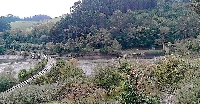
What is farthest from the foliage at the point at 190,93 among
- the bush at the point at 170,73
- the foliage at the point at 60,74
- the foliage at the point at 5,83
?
the foliage at the point at 5,83

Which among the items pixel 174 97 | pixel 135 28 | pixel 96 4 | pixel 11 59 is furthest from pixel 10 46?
pixel 174 97

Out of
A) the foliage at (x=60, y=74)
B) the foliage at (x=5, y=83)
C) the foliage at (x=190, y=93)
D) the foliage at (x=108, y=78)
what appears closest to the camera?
the foliage at (x=190, y=93)

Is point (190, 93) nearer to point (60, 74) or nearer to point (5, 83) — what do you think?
point (60, 74)

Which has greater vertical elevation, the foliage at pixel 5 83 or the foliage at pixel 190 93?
the foliage at pixel 190 93

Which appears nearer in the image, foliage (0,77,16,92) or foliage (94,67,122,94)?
foliage (94,67,122,94)

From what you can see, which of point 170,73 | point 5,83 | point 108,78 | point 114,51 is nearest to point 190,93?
point 170,73

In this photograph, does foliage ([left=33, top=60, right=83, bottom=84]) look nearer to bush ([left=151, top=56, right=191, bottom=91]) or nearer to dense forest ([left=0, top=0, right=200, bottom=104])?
dense forest ([left=0, top=0, right=200, bottom=104])

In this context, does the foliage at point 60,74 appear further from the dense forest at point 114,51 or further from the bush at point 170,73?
the bush at point 170,73

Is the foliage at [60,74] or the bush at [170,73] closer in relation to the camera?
the bush at [170,73]

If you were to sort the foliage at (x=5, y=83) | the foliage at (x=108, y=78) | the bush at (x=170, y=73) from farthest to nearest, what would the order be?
the foliage at (x=5, y=83) → the foliage at (x=108, y=78) → the bush at (x=170, y=73)

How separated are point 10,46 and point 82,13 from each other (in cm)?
1309

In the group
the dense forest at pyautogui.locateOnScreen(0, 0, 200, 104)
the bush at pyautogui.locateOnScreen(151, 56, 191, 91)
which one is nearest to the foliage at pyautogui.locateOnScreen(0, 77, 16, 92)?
the dense forest at pyautogui.locateOnScreen(0, 0, 200, 104)

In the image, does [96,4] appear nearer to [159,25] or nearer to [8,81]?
[159,25]

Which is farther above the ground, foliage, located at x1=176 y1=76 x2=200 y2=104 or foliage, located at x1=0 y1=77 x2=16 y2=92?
foliage, located at x1=176 y1=76 x2=200 y2=104
